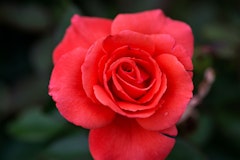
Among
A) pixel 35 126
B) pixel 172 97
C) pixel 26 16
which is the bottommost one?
pixel 35 126

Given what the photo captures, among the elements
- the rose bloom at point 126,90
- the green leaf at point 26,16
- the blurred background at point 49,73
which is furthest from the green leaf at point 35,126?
the rose bloom at point 126,90

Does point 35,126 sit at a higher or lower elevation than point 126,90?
lower

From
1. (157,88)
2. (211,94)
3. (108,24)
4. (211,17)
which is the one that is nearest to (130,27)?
(108,24)

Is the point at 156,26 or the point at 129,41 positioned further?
the point at 156,26

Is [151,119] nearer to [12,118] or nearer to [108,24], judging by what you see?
[108,24]

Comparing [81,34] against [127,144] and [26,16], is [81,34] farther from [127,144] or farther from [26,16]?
[26,16]

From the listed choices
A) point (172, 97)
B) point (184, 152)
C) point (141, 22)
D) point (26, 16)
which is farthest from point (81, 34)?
point (26, 16)
